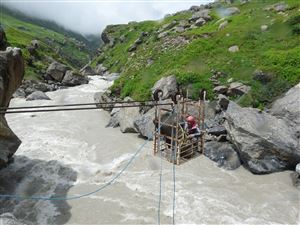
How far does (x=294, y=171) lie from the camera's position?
789 inches

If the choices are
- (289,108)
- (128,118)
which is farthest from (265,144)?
(128,118)

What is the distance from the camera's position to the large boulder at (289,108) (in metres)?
21.8

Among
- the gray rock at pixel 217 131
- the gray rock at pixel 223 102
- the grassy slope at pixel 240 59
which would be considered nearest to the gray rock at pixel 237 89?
the grassy slope at pixel 240 59

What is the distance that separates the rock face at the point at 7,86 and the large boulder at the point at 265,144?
12795 millimetres

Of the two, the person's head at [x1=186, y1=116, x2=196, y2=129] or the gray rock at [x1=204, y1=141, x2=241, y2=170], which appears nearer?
the gray rock at [x1=204, y1=141, x2=241, y2=170]

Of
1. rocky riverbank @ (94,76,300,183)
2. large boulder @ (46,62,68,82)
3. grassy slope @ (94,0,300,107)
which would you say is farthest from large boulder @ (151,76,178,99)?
large boulder @ (46,62,68,82)

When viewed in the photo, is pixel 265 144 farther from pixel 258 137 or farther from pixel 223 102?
pixel 223 102

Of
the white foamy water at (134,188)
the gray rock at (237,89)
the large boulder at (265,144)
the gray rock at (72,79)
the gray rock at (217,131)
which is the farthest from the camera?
the gray rock at (72,79)

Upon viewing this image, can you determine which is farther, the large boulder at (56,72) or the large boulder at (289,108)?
the large boulder at (56,72)

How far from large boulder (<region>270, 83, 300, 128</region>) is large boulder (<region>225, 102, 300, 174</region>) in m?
0.78

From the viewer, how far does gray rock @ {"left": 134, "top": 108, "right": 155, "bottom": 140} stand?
26.3 meters

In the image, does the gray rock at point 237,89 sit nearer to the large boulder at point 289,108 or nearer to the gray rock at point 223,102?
the gray rock at point 223,102

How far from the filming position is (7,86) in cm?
1895

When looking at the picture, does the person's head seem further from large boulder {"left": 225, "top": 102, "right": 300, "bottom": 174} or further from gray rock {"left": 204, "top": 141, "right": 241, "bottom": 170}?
large boulder {"left": 225, "top": 102, "right": 300, "bottom": 174}
